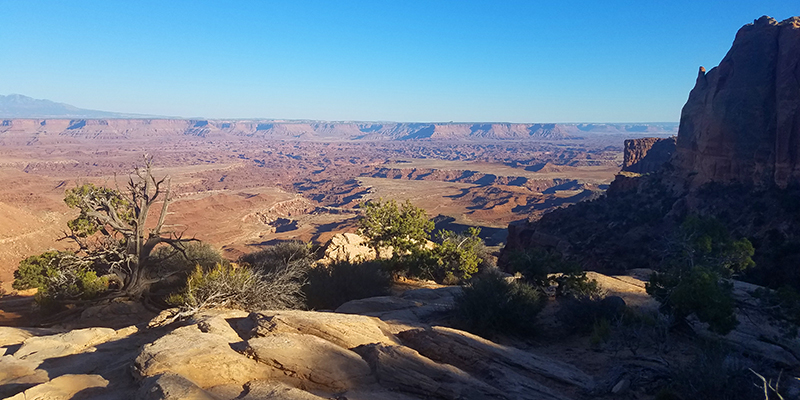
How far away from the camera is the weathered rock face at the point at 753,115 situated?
29516 millimetres

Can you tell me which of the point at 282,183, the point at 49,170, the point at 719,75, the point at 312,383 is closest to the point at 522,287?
the point at 312,383

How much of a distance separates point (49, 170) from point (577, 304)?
140320mm

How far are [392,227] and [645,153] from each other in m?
59.3

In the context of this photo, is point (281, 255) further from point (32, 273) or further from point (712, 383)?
point (712, 383)

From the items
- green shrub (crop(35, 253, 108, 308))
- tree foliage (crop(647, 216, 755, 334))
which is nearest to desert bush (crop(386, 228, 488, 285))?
tree foliage (crop(647, 216, 755, 334))

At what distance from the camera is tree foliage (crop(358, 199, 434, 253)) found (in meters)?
19.2

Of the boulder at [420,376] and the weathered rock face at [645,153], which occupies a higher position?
the weathered rock face at [645,153]

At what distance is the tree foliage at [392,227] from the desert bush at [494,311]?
8.52m

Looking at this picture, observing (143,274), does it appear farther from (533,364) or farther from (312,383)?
(533,364)

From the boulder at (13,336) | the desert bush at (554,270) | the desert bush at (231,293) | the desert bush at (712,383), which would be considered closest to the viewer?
the desert bush at (712,383)

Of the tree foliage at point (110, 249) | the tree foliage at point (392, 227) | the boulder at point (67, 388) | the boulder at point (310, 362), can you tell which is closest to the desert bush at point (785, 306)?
the boulder at point (310, 362)

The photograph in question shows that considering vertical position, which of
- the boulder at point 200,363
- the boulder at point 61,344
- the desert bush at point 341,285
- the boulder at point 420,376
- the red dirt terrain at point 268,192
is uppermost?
the boulder at point 200,363

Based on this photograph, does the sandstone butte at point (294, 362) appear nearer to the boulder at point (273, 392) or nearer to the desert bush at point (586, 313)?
the boulder at point (273, 392)

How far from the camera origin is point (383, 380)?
635 centimetres
